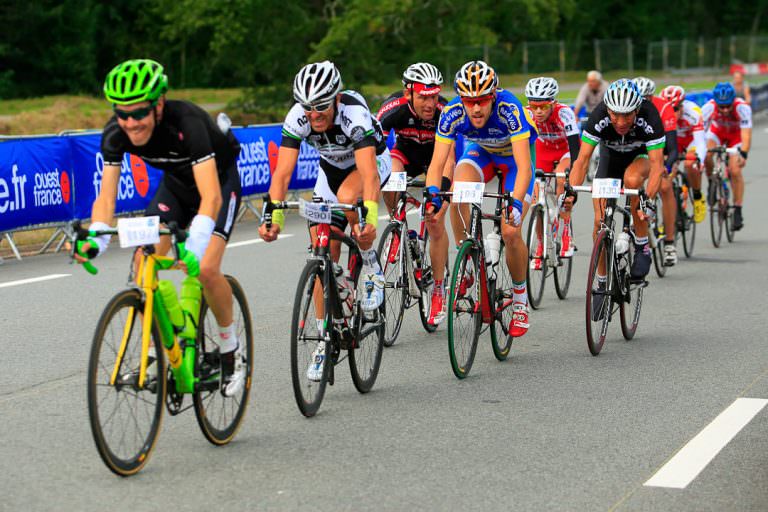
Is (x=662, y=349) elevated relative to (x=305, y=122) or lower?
lower

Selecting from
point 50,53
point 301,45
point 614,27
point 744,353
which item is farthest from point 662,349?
point 614,27

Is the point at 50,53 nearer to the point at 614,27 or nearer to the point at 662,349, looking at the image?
the point at 614,27

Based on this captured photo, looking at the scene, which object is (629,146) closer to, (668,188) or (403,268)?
(403,268)

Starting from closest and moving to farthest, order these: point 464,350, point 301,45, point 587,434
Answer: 1. point 587,434
2. point 464,350
3. point 301,45

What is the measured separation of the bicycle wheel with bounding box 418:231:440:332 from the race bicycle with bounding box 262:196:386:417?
198 centimetres

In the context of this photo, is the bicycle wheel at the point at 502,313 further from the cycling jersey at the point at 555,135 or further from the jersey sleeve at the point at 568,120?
the jersey sleeve at the point at 568,120

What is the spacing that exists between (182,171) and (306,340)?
1.17 metres

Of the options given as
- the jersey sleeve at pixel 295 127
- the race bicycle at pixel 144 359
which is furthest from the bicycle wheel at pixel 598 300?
the race bicycle at pixel 144 359

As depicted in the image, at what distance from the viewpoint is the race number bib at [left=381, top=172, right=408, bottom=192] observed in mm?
9070

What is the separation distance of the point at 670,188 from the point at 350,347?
6500 mm

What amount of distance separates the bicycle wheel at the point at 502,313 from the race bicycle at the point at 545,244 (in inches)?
72.7

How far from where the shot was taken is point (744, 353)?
889cm

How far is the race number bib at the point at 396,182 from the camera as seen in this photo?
29.8 ft

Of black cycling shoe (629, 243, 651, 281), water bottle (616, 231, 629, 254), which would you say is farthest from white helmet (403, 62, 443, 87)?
black cycling shoe (629, 243, 651, 281)
